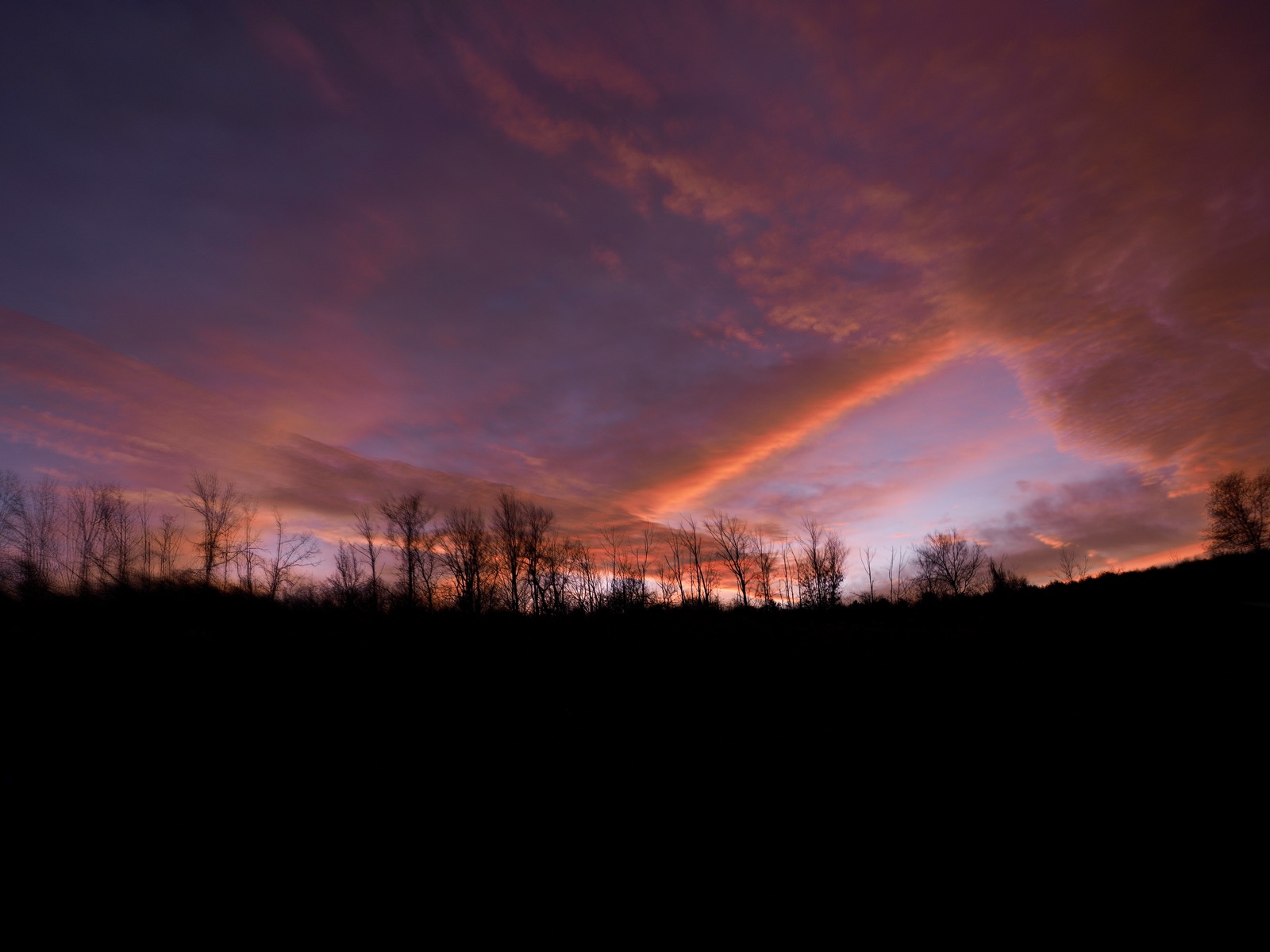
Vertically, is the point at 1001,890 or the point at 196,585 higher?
the point at 196,585

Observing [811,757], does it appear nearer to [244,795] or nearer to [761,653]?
[761,653]

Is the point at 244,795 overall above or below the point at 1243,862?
above

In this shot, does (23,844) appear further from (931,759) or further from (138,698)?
(931,759)

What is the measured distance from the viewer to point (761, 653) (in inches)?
440

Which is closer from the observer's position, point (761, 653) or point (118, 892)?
point (118, 892)

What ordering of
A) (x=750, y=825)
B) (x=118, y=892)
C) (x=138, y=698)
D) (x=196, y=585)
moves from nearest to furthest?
1. (x=118, y=892)
2. (x=750, y=825)
3. (x=138, y=698)
4. (x=196, y=585)

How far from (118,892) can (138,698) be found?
431 cm

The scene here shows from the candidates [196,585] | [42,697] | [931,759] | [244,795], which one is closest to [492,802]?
[244,795]

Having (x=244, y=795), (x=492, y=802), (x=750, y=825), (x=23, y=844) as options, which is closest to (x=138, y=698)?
(x=23, y=844)

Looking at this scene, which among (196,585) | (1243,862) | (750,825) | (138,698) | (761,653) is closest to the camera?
(1243,862)

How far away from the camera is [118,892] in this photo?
A: 4133 millimetres

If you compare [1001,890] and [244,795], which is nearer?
[1001,890]

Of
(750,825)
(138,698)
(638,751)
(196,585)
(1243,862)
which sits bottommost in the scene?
(1243,862)

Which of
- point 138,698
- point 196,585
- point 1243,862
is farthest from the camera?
point 196,585
